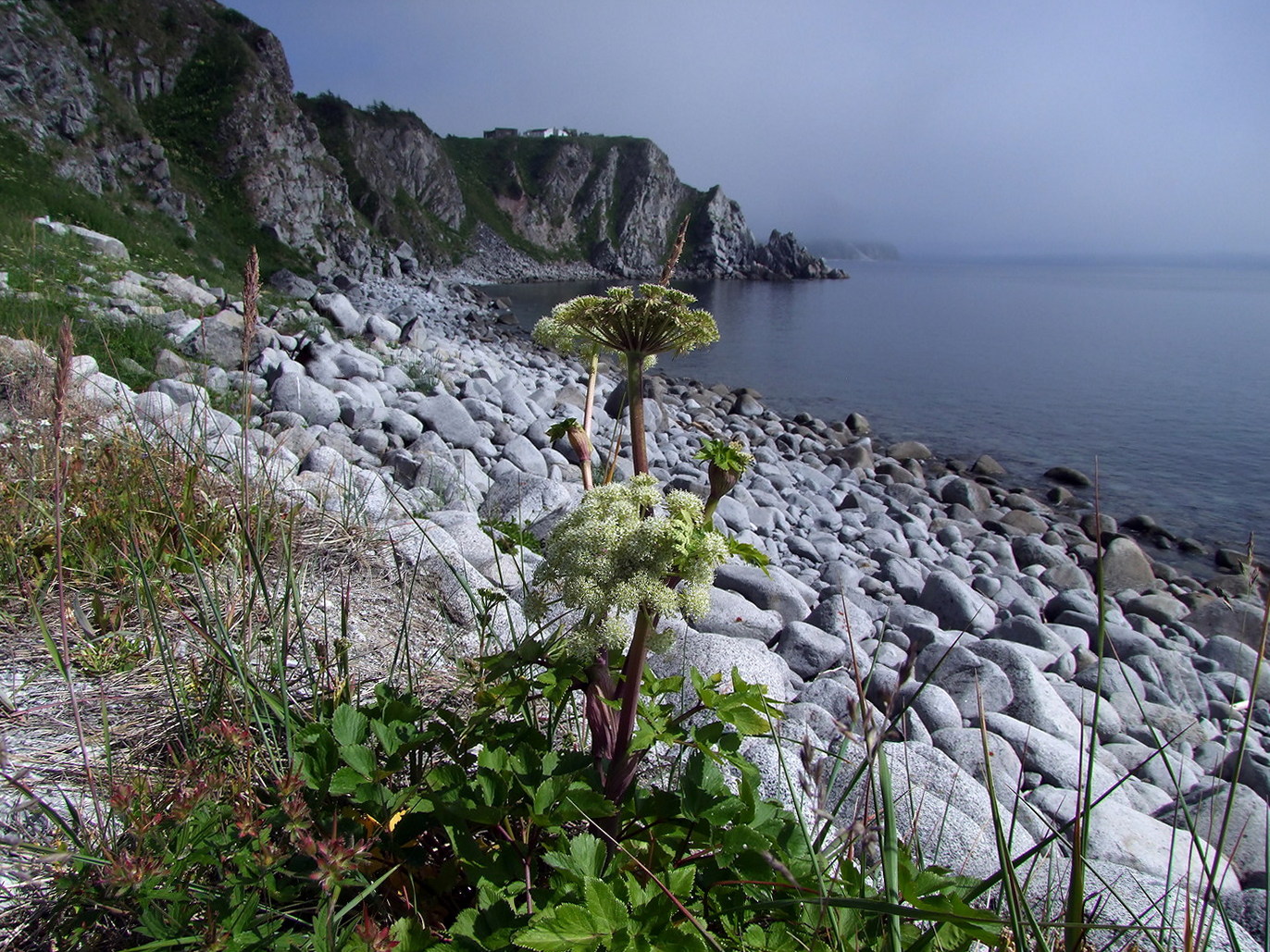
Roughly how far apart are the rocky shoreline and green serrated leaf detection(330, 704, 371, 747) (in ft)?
3.20

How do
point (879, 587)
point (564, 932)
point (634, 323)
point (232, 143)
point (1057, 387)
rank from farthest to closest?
point (232, 143)
point (1057, 387)
point (879, 587)
point (634, 323)
point (564, 932)

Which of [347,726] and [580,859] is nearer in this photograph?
[580,859]

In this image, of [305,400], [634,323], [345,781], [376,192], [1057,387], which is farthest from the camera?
[376,192]

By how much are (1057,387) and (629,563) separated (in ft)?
89.6

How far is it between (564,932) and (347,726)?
67 cm

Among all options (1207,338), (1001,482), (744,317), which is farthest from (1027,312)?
(1001,482)

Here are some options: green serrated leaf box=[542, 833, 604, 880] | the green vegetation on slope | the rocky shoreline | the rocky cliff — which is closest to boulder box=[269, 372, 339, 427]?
the rocky shoreline

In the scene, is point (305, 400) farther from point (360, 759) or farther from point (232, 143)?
point (232, 143)

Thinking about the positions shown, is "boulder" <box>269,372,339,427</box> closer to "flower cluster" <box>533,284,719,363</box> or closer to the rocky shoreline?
the rocky shoreline

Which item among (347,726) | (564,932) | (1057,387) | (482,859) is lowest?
(1057,387)

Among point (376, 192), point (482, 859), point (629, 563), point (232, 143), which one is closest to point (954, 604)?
point (629, 563)

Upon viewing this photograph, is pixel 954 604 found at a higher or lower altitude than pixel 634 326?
lower

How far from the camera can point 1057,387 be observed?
979 inches

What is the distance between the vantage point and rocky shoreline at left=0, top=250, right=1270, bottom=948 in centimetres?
325
